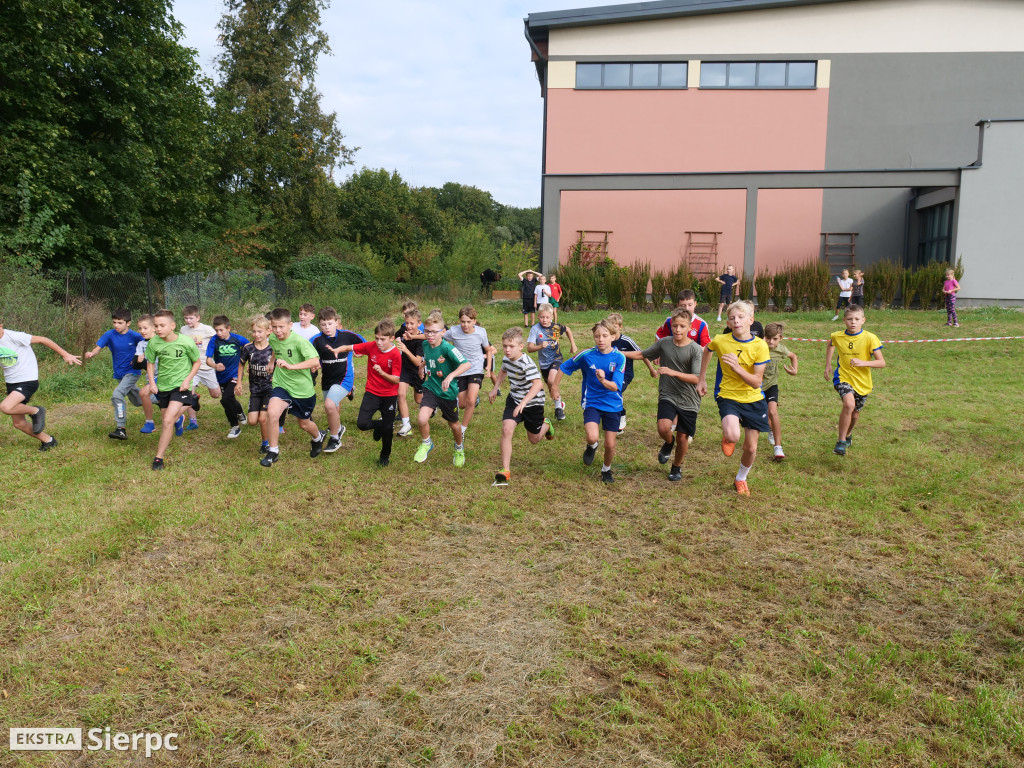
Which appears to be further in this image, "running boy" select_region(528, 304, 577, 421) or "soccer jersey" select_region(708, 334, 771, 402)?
"running boy" select_region(528, 304, 577, 421)

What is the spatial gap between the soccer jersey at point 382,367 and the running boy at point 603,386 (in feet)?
6.25

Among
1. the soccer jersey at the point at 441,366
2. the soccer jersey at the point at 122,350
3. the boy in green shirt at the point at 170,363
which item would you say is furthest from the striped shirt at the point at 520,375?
the soccer jersey at the point at 122,350

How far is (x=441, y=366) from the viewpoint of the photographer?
769 cm

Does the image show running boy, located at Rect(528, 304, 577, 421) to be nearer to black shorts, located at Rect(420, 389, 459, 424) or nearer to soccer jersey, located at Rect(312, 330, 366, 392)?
black shorts, located at Rect(420, 389, 459, 424)

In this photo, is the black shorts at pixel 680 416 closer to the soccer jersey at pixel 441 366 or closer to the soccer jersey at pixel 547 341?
the soccer jersey at pixel 547 341

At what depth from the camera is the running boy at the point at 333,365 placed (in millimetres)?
8234

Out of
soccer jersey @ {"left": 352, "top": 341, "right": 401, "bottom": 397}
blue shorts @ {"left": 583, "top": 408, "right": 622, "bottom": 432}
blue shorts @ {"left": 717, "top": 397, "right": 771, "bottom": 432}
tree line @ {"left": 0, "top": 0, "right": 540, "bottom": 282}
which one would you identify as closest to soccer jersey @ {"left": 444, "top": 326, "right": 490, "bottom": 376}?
soccer jersey @ {"left": 352, "top": 341, "right": 401, "bottom": 397}

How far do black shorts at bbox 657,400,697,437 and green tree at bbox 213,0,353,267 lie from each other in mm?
29955

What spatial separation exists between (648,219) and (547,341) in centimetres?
1971

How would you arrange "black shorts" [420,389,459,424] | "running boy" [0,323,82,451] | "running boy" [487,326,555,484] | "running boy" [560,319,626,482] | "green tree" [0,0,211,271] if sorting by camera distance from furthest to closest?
"green tree" [0,0,211,271]
"running boy" [0,323,82,451]
"black shorts" [420,389,459,424]
"running boy" [487,326,555,484]
"running boy" [560,319,626,482]

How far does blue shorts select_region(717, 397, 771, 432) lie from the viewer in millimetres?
6746

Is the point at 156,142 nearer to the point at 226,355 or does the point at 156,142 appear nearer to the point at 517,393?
the point at 226,355

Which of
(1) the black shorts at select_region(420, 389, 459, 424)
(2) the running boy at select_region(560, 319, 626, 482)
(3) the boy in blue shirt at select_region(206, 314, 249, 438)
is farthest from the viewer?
(3) the boy in blue shirt at select_region(206, 314, 249, 438)

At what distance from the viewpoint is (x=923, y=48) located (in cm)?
2612
